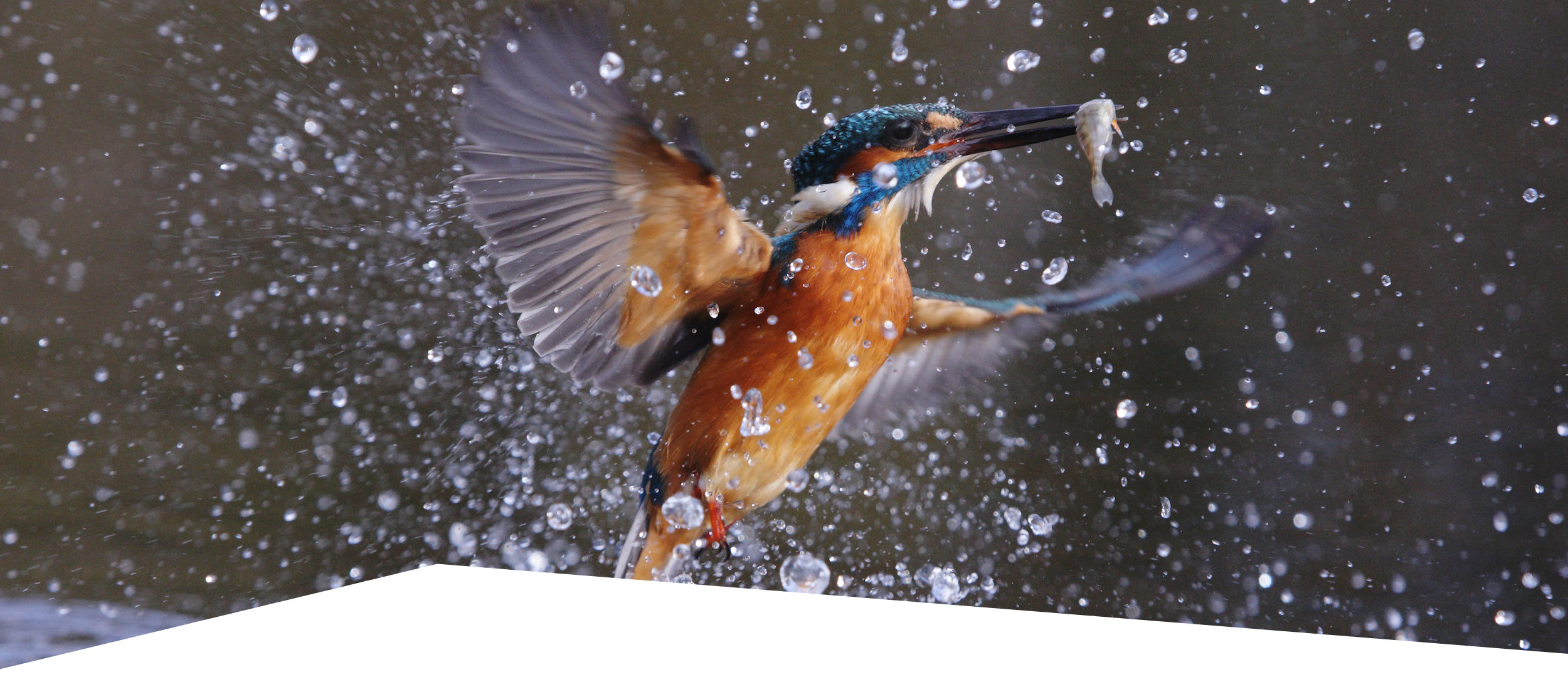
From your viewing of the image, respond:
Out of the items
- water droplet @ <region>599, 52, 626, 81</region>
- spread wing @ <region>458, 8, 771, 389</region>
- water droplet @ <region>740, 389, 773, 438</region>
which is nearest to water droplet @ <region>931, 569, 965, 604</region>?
water droplet @ <region>740, 389, 773, 438</region>

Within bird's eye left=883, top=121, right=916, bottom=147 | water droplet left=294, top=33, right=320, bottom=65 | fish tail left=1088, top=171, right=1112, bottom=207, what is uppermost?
water droplet left=294, top=33, right=320, bottom=65

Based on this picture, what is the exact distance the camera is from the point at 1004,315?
157 cm

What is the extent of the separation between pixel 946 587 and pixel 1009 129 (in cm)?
70

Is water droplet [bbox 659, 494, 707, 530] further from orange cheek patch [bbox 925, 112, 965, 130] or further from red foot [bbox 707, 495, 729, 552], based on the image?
orange cheek patch [bbox 925, 112, 965, 130]

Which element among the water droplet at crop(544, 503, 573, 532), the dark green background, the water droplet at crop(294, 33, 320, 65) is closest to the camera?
the dark green background

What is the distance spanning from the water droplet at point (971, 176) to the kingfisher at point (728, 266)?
0.15ft

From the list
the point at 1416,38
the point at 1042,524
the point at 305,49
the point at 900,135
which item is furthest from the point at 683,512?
the point at 1416,38

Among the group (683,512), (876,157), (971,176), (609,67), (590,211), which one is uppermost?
(609,67)

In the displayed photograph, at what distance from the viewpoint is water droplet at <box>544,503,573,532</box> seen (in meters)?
1.93

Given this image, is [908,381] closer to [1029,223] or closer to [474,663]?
[1029,223]

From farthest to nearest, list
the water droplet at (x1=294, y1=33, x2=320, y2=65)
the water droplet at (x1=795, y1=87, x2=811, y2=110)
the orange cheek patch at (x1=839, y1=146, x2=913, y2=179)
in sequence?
1. the water droplet at (x1=294, y1=33, x2=320, y2=65)
2. the water droplet at (x1=795, y1=87, x2=811, y2=110)
3. the orange cheek patch at (x1=839, y1=146, x2=913, y2=179)

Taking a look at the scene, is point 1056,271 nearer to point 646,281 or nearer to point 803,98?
point 803,98

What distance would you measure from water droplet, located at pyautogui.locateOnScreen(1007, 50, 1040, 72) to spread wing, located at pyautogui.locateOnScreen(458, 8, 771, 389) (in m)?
0.43

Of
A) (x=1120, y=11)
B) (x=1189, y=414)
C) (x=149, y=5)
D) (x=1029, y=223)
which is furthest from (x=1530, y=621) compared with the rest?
(x=149, y=5)
